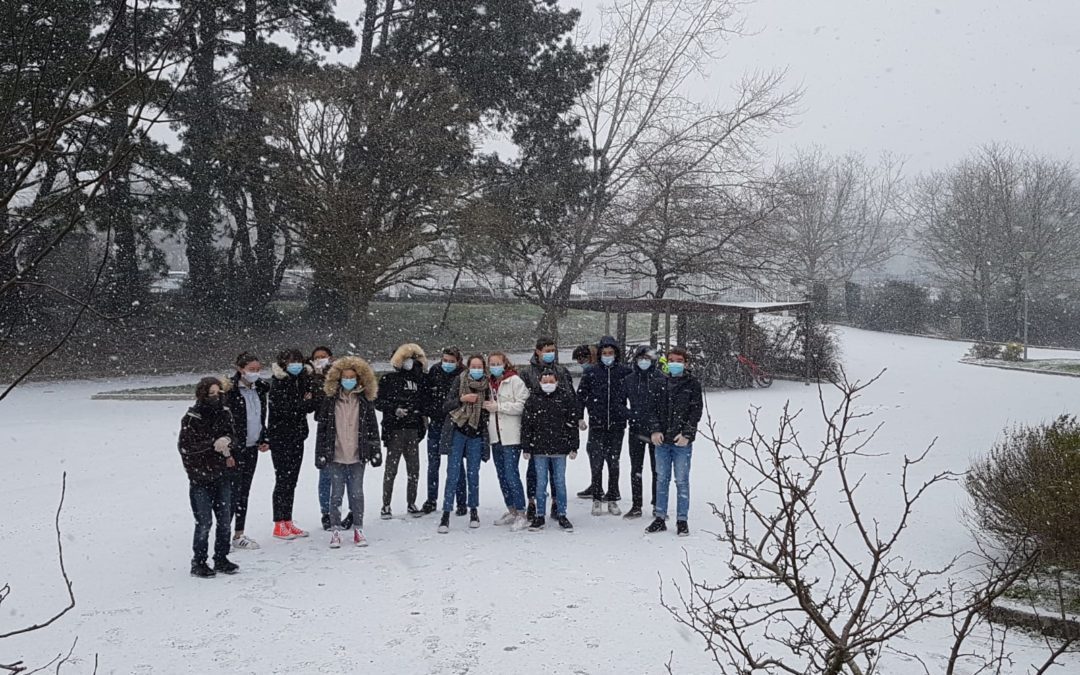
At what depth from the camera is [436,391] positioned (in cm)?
824

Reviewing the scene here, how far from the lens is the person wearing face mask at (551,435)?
7711mm

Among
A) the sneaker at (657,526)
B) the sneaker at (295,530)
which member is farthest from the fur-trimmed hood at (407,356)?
the sneaker at (657,526)

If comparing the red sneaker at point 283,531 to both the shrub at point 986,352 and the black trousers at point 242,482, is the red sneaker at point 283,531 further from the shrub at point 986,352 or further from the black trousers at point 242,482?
the shrub at point 986,352

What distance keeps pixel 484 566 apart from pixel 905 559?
3.58 meters

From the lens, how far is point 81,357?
21625mm

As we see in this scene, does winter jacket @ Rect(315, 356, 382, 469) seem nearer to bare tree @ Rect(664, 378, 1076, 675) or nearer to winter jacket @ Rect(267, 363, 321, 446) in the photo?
winter jacket @ Rect(267, 363, 321, 446)

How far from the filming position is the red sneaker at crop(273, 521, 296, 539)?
745cm

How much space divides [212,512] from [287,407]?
1.22 m

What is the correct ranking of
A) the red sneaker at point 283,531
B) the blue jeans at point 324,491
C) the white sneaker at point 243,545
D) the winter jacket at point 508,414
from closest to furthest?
the white sneaker at point 243,545, the red sneaker at point 283,531, the blue jeans at point 324,491, the winter jacket at point 508,414

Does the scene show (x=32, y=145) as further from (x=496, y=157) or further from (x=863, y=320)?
(x=863, y=320)

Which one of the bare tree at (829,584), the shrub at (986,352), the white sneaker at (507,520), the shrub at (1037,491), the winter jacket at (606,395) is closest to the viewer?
the bare tree at (829,584)

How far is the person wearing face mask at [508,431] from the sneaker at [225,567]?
2484 millimetres

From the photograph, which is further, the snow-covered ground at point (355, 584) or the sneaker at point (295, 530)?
the sneaker at point (295, 530)

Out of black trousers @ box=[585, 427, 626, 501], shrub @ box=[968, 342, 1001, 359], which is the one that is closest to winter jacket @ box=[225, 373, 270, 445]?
black trousers @ box=[585, 427, 626, 501]
